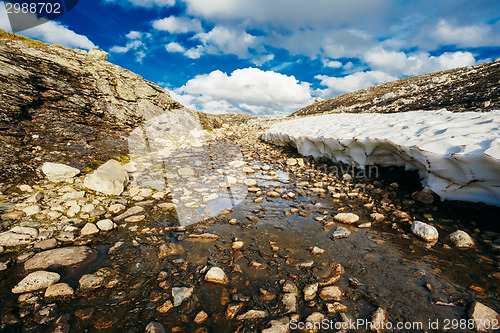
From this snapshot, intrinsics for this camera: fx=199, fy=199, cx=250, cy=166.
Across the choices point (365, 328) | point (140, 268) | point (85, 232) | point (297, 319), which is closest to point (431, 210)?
point (365, 328)

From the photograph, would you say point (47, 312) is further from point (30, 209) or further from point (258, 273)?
point (30, 209)

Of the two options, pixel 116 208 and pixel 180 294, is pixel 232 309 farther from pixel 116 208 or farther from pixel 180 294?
pixel 116 208

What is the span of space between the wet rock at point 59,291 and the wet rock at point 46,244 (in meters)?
1.12

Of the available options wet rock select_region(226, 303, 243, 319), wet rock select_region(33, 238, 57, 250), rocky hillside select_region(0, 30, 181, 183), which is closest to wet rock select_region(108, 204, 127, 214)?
wet rock select_region(33, 238, 57, 250)

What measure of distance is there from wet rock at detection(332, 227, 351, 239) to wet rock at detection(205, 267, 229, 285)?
228 centimetres

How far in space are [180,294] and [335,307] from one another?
1.96 metres

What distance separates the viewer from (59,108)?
7.98 metres

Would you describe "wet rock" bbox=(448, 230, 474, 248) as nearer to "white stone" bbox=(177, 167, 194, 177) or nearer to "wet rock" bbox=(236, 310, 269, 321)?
"wet rock" bbox=(236, 310, 269, 321)

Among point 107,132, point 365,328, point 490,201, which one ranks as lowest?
point 365,328

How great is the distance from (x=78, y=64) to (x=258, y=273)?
13171 millimetres

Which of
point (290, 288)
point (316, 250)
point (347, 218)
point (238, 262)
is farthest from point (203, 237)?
point (347, 218)

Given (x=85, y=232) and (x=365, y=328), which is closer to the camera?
(x=365, y=328)

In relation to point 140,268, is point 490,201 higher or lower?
higher

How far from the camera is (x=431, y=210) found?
4457mm
